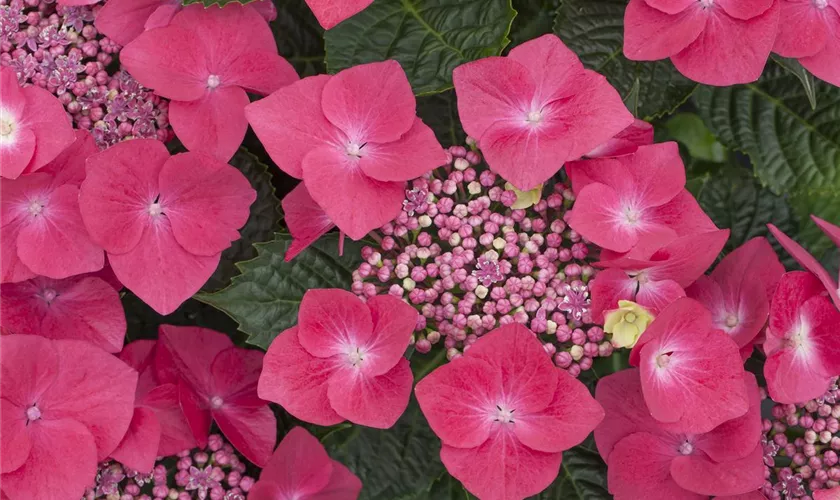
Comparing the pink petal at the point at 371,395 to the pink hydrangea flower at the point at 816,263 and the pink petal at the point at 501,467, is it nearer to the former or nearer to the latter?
the pink petal at the point at 501,467

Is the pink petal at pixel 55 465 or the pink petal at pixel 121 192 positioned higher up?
the pink petal at pixel 121 192

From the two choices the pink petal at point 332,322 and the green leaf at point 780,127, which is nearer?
the pink petal at point 332,322

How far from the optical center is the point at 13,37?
1023 mm

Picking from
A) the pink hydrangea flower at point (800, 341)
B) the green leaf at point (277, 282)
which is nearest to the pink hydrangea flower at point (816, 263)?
the pink hydrangea flower at point (800, 341)

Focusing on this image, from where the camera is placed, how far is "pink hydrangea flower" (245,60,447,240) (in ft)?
2.97

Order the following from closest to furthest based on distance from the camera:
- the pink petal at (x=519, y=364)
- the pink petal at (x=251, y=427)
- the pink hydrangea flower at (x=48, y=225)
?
the pink petal at (x=519, y=364)
the pink hydrangea flower at (x=48, y=225)
the pink petal at (x=251, y=427)

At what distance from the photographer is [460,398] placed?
0.88m

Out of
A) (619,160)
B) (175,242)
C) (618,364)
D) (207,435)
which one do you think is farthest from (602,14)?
(207,435)

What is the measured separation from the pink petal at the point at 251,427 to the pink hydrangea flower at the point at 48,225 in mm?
227

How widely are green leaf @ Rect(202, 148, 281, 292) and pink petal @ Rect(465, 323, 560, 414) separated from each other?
390 mm

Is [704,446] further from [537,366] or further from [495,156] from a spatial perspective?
[495,156]

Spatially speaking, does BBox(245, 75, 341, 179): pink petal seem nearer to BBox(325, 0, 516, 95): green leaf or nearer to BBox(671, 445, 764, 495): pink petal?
BBox(325, 0, 516, 95): green leaf

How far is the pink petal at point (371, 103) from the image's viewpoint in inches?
36.5

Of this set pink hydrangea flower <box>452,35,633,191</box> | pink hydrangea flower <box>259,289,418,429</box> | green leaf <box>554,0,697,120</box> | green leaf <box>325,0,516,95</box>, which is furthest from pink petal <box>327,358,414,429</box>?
green leaf <box>554,0,697,120</box>
